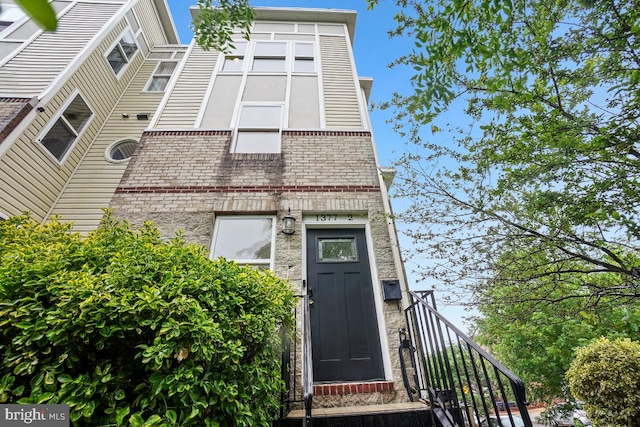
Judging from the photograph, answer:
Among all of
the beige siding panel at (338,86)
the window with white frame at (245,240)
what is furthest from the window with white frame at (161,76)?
the window with white frame at (245,240)

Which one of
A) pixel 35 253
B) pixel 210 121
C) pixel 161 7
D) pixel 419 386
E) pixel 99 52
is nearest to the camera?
pixel 35 253

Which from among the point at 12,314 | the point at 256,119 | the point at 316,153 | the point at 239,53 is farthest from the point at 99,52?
the point at 12,314

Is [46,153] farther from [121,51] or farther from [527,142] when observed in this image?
[527,142]

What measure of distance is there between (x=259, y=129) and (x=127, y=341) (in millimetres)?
4240

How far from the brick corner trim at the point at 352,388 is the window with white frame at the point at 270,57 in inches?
246

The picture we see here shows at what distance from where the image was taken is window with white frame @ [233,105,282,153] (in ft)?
16.9

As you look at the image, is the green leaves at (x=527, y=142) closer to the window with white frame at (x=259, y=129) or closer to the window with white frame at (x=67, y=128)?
the window with white frame at (x=259, y=129)

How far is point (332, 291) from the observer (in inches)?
151

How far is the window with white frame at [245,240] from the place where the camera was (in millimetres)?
4027

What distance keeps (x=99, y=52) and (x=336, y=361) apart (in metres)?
8.27

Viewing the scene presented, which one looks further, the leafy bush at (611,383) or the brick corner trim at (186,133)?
the brick corner trim at (186,133)

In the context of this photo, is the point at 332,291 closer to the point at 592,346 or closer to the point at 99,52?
the point at 592,346

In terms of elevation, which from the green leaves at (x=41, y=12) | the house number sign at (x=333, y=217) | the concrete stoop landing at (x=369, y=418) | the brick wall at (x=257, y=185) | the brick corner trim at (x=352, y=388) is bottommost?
the concrete stoop landing at (x=369, y=418)

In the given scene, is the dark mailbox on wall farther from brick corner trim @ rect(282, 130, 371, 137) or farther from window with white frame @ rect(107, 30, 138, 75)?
window with white frame @ rect(107, 30, 138, 75)
